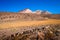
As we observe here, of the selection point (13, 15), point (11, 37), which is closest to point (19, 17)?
point (13, 15)

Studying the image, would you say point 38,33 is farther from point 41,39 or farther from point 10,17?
point 10,17

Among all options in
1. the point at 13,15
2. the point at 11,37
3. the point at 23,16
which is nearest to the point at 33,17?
the point at 23,16

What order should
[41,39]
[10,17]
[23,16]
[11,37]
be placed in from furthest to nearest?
[23,16]
[10,17]
[11,37]
[41,39]

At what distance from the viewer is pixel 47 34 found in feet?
36.2

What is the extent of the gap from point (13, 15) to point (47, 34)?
18221 mm

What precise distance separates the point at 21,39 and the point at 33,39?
93 centimetres

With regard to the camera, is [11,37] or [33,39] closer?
[33,39]

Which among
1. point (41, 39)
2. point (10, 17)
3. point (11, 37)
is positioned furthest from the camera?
point (10, 17)

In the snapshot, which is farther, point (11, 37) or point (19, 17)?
point (19, 17)

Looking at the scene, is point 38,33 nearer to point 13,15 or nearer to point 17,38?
point 17,38

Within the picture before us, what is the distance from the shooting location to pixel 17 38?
11312 millimetres

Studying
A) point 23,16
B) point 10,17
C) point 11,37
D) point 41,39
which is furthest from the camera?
point 23,16

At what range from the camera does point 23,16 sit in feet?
96.9

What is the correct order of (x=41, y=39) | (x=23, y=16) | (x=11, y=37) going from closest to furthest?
(x=41, y=39)
(x=11, y=37)
(x=23, y=16)
